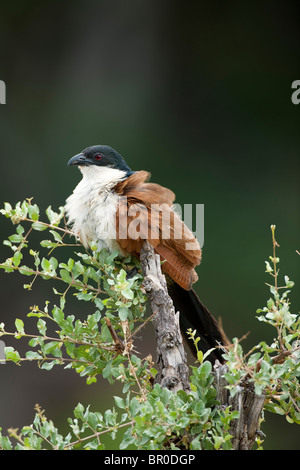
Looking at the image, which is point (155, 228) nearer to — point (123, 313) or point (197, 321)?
point (197, 321)

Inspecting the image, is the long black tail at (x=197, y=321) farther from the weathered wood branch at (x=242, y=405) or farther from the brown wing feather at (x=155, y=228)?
the weathered wood branch at (x=242, y=405)

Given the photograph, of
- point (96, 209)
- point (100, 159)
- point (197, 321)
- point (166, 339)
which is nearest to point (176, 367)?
point (166, 339)

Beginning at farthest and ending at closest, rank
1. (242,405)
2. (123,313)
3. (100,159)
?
1. (100,159)
2. (123,313)
3. (242,405)

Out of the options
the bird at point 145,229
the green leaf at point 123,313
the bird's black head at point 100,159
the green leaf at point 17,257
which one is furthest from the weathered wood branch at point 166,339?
the bird's black head at point 100,159

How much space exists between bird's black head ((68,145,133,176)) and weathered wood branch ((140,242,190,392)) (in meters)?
0.53

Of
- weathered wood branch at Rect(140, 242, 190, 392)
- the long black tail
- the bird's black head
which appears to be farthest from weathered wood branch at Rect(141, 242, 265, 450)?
the bird's black head

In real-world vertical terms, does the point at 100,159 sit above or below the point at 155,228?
above

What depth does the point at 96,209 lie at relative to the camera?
1.80m

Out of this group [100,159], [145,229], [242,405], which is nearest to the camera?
[242,405]

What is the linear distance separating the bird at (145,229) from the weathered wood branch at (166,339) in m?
0.20

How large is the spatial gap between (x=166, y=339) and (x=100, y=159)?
75cm

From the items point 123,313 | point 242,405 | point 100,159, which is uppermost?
point 100,159

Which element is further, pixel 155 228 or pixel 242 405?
pixel 155 228

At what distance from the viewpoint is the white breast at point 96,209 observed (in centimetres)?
177
